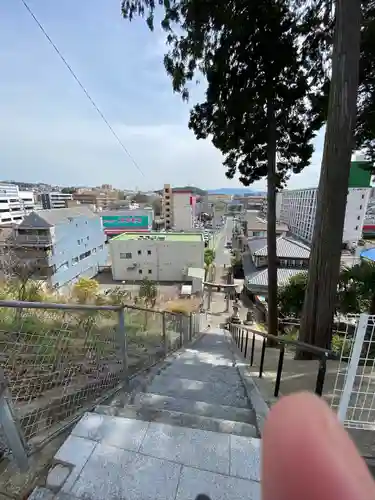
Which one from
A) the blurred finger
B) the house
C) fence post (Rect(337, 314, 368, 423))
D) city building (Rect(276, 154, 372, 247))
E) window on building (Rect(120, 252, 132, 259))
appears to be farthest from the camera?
city building (Rect(276, 154, 372, 247))

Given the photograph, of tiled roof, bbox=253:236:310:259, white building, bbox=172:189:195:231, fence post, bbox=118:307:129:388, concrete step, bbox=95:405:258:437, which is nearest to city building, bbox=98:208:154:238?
white building, bbox=172:189:195:231

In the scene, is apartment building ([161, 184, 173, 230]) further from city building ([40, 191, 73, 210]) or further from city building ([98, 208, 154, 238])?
city building ([40, 191, 73, 210])

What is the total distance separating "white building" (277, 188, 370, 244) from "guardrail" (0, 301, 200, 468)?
80.1 ft

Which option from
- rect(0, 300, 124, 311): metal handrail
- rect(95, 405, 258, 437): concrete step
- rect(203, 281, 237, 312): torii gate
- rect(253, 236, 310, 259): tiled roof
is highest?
rect(0, 300, 124, 311): metal handrail

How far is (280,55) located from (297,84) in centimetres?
80

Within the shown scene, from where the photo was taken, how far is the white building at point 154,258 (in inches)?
861

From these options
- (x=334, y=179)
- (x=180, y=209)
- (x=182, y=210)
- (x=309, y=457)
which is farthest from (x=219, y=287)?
(x=180, y=209)

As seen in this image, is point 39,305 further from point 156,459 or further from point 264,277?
point 264,277

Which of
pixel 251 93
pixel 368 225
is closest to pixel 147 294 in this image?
pixel 251 93

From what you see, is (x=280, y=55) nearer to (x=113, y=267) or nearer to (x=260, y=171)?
(x=260, y=171)

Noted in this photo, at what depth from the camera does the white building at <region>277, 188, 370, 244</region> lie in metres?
31.2

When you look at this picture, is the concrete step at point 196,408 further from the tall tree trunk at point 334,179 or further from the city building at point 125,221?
the city building at point 125,221

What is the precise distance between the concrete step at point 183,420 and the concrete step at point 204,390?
2.42 ft

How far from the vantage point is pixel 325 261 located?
13.2ft
